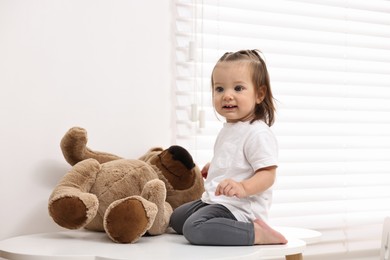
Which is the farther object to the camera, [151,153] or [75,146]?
[151,153]

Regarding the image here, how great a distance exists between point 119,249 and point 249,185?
0.31 metres

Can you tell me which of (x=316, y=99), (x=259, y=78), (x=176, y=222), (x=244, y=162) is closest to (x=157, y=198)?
(x=176, y=222)

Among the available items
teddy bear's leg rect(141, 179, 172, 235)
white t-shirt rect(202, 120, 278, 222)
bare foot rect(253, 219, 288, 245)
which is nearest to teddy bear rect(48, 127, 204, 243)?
teddy bear's leg rect(141, 179, 172, 235)

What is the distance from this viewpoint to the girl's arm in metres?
1.24

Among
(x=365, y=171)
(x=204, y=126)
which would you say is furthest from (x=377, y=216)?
(x=204, y=126)

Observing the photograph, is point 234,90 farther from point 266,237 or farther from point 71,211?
point 71,211

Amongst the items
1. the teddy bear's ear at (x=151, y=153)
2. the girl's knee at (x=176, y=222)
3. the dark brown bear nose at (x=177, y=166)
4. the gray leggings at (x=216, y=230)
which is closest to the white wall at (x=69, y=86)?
the teddy bear's ear at (x=151, y=153)

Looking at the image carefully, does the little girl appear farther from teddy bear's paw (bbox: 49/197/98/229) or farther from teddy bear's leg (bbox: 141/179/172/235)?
teddy bear's paw (bbox: 49/197/98/229)

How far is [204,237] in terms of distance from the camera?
4.12 ft

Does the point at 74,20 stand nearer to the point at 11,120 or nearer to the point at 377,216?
the point at 11,120

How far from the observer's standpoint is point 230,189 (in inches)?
48.8

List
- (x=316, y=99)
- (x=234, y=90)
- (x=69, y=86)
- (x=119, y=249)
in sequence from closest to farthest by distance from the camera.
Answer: (x=119, y=249), (x=234, y=90), (x=69, y=86), (x=316, y=99)

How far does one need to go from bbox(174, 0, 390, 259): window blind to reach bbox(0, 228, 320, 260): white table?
Result: 44cm

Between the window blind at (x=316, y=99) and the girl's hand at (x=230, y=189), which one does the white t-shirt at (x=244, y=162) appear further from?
the window blind at (x=316, y=99)
